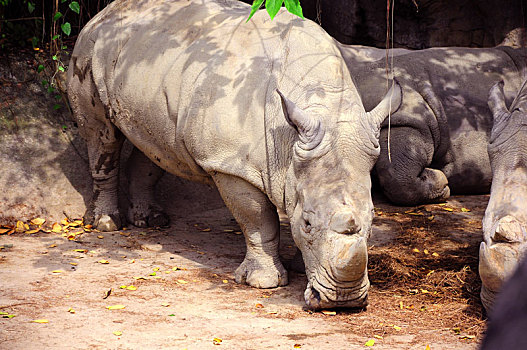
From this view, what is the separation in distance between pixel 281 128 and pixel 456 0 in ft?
17.6

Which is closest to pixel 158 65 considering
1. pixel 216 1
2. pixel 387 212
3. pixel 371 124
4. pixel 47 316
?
pixel 216 1

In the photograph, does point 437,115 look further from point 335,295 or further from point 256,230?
point 335,295

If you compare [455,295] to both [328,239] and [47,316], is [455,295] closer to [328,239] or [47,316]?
[328,239]

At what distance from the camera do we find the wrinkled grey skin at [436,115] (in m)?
7.93

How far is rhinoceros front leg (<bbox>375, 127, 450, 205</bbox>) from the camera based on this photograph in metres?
7.85

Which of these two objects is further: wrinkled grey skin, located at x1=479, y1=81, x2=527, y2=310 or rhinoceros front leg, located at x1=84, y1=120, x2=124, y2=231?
rhinoceros front leg, located at x1=84, y1=120, x2=124, y2=231

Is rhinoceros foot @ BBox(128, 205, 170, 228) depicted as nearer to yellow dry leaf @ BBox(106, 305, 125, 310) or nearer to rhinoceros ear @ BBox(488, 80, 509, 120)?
yellow dry leaf @ BBox(106, 305, 125, 310)

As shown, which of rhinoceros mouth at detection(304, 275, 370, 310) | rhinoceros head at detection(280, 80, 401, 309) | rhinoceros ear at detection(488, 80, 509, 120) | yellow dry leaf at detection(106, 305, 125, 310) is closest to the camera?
rhinoceros head at detection(280, 80, 401, 309)

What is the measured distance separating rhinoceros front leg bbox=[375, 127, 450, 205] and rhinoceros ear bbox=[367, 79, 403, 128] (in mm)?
2630

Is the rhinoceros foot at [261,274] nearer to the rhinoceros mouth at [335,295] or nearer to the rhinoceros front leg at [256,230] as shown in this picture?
the rhinoceros front leg at [256,230]

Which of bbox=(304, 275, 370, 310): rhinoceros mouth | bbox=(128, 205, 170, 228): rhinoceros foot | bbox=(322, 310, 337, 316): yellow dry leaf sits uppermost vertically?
bbox=(304, 275, 370, 310): rhinoceros mouth

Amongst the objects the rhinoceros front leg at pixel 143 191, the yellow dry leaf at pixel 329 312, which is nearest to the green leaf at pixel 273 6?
the yellow dry leaf at pixel 329 312

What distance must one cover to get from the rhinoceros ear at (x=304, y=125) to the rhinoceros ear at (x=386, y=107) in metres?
0.44

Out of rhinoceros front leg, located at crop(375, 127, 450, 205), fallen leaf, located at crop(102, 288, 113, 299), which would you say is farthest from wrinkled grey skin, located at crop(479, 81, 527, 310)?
rhinoceros front leg, located at crop(375, 127, 450, 205)
